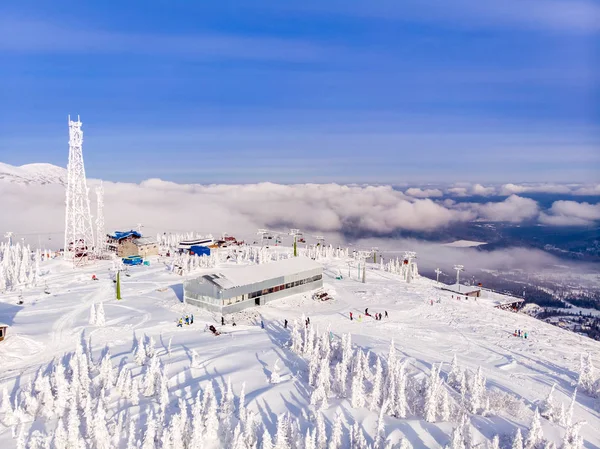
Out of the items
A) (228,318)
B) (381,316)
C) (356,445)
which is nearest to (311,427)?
(356,445)

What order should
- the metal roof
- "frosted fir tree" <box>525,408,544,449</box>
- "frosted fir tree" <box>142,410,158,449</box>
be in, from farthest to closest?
the metal roof, "frosted fir tree" <box>525,408,544,449</box>, "frosted fir tree" <box>142,410,158,449</box>

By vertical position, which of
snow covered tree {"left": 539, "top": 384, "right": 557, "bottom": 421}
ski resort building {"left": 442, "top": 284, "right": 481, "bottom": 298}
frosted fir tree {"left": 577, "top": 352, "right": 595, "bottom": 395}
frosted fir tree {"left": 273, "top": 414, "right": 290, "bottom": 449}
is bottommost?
ski resort building {"left": 442, "top": 284, "right": 481, "bottom": 298}

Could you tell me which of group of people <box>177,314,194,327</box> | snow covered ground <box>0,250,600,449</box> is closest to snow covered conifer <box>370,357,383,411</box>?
snow covered ground <box>0,250,600,449</box>

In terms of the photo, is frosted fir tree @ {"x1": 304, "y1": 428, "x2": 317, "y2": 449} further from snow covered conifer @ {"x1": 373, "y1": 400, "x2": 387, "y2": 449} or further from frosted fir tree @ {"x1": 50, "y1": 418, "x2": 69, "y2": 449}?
frosted fir tree @ {"x1": 50, "y1": 418, "x2": 69, "y2": 449}

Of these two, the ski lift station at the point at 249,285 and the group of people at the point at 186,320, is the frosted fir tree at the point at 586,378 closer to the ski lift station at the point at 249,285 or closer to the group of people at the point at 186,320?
the ski lift station at the point at 249,285

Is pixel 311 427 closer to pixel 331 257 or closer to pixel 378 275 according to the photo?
pixel 378 275

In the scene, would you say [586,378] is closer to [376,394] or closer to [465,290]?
[376,394]

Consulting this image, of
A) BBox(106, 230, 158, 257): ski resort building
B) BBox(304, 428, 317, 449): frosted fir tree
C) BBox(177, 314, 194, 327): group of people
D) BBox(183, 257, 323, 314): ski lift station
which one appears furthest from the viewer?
BBox(106, 230, 158, 257): ski resort building
